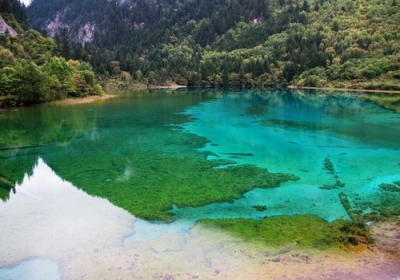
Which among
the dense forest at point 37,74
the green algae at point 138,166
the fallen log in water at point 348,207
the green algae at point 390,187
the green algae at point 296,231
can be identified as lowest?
the green algae at point 390,187

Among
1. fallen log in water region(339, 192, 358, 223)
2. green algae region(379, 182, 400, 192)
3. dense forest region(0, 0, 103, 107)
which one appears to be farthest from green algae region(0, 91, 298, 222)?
dense forest region(0, 0, 103, 107)

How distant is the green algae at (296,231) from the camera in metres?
12.2

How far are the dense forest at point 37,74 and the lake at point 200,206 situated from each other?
74.5 feet

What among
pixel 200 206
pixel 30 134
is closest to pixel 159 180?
pixel 200 206

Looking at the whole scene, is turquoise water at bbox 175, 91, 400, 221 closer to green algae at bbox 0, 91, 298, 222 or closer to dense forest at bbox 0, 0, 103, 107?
green algae at bbox 0, 91, 298, 222

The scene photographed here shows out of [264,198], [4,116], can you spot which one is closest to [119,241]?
[264,198]

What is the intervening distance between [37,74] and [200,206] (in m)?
46.4

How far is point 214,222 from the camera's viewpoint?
14.1 meters

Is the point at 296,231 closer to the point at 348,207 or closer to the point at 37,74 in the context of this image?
the point at 348,207

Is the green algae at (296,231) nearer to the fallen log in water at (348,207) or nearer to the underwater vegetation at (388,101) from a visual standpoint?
the fallen log in water at (348,207)

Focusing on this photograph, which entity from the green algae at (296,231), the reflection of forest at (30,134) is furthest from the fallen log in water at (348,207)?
the reflection of forest at (30,134)

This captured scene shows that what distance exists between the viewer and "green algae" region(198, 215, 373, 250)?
1225cm

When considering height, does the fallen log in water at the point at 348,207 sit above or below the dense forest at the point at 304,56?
below

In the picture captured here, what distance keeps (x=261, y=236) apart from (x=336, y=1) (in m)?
184
